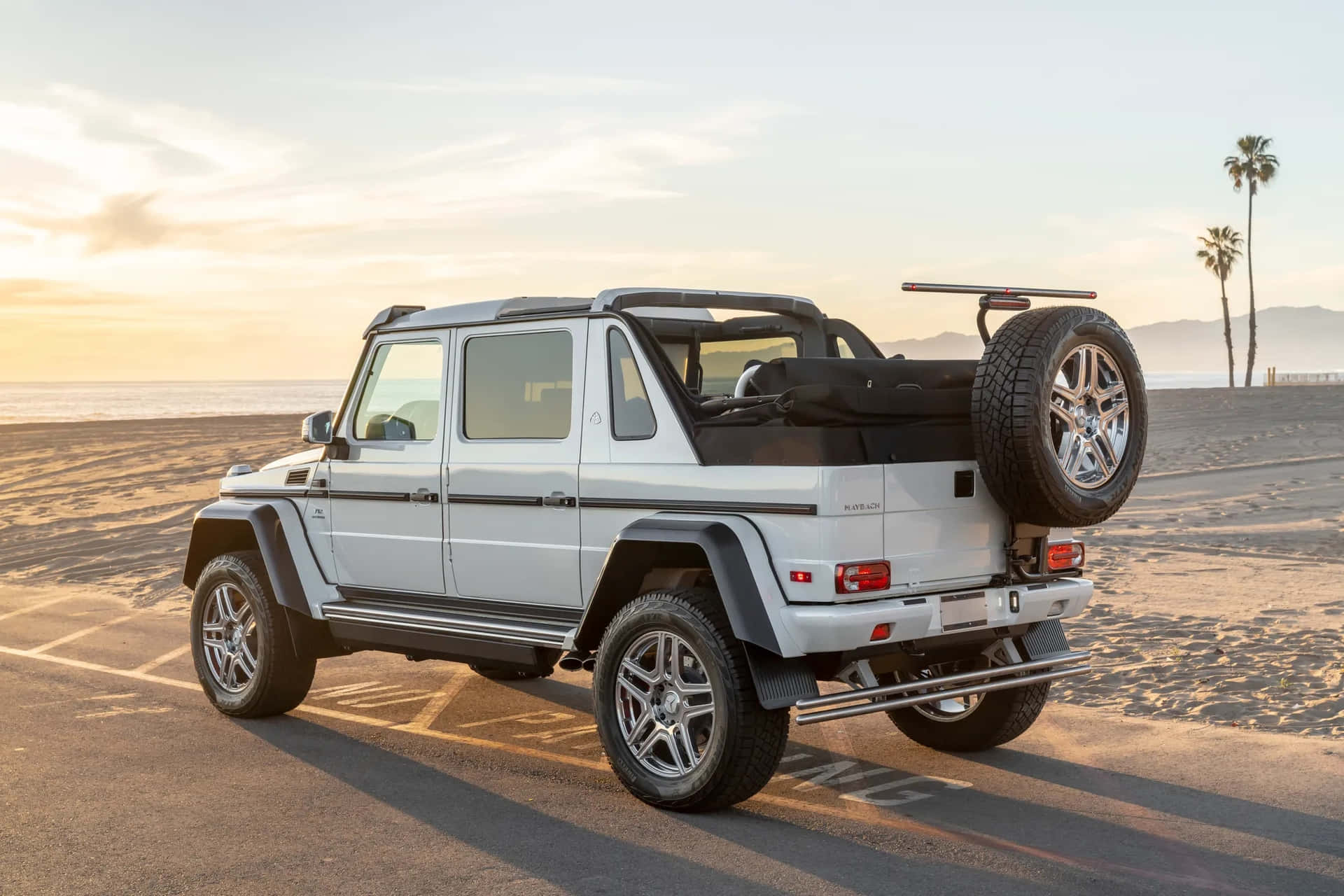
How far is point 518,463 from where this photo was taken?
6598 millimetres

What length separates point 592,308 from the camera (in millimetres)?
6398

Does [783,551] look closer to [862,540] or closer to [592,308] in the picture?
[862,540]

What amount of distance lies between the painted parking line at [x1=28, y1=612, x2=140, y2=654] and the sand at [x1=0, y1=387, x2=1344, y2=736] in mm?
1223

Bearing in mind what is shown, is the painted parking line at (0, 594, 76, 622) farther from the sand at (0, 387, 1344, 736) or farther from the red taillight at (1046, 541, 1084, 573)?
the red taillight at (1046, 541, 1084, 573)

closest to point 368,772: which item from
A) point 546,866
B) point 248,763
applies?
point 248,763

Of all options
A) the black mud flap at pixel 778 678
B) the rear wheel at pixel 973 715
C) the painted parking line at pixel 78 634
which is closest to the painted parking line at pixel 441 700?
the rear wheel at pixel 973 715

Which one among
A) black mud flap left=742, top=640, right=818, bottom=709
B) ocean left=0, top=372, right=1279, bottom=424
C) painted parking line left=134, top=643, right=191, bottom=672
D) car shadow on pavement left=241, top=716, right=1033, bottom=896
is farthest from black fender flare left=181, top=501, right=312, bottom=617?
ocean left=0, top=372, right=1279, bottom=424

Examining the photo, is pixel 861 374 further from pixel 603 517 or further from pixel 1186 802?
pixel 1186 802

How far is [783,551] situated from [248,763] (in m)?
3.01

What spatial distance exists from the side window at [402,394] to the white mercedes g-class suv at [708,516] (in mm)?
17

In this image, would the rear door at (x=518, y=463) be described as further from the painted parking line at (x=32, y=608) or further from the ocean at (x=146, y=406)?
the ocean at (x=146, y=406)

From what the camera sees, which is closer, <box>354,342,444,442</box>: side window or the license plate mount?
the license plate mount

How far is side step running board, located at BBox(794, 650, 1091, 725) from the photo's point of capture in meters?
5.44

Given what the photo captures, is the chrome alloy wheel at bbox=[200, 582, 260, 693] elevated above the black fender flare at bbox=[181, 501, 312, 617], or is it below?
below
